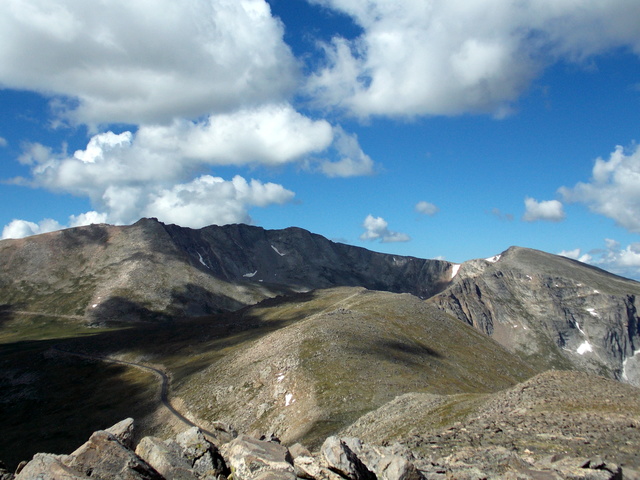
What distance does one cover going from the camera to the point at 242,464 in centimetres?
2075

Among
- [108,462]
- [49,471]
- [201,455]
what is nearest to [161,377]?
[201,455]

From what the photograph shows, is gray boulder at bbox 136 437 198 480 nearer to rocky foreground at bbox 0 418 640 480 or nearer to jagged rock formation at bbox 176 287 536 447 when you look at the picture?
rocky foreground at bbox 0 418 640 480

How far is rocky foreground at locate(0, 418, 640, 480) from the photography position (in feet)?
63.4

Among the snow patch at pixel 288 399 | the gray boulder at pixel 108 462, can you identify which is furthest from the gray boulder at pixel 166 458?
the snow patch at pixel 288 399

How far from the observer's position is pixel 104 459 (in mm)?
19656

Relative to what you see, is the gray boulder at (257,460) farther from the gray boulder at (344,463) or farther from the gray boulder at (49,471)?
the gray boulder at (49,471)

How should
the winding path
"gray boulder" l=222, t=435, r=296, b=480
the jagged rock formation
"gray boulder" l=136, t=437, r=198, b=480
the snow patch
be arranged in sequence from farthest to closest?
the winding path, the snow patch, the jagged rock formation, "gray boulder" l=136, t=437, r=198, b=480, "gray boulder" l=222, t=435, r=296, b=480

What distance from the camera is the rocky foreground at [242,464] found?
19312mm

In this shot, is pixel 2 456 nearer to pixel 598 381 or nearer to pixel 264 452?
pixel 264 452

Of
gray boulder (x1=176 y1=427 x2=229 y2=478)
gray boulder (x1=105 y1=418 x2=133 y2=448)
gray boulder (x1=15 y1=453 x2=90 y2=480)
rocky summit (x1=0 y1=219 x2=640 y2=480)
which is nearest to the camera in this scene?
gray boulder (x1=15 y1=453 x2=90 y2=480)

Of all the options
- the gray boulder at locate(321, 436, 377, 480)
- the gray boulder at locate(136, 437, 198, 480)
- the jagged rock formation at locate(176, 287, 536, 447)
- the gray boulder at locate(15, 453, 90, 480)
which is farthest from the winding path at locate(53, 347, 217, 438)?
the gray boulder at locate(321, 436, 377, 480)

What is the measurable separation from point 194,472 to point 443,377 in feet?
232

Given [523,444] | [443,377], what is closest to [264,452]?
[523,444]

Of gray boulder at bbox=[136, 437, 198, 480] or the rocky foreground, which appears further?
gray boulder at bbox=[136, 437, 198, 480]
